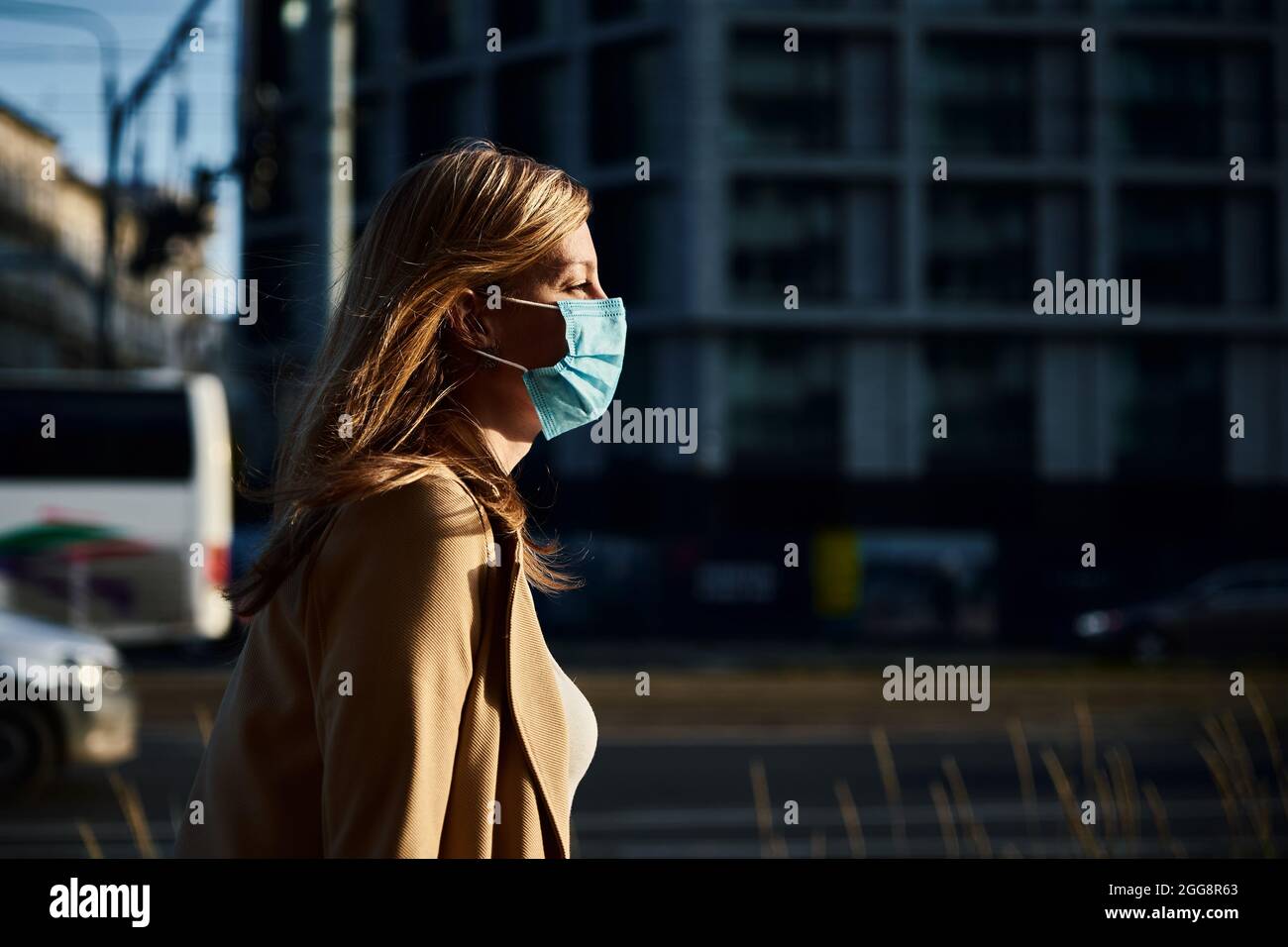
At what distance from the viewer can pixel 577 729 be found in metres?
1.52

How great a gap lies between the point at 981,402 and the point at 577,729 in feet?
87.6

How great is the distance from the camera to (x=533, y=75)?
90.5 ft

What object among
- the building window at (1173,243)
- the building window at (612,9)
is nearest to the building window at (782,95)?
the building window at (612,9)

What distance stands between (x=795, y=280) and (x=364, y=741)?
2578 cm

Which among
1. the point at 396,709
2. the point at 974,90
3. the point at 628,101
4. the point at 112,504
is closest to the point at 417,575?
the point at 396,709

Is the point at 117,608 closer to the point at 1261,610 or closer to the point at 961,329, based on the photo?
the point at 1261,610

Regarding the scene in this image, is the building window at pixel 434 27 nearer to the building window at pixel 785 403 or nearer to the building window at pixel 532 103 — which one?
the building window at pixel 532 103

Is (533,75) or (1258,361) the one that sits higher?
(533,75)

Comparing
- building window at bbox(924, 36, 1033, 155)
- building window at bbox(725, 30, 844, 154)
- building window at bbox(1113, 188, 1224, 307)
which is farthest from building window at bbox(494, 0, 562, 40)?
building window at bbox(1113, 188, 1224, 307)

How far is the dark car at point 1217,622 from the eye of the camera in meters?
18.5

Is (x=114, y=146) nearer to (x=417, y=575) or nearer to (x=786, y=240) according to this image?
(x=417, y=575)

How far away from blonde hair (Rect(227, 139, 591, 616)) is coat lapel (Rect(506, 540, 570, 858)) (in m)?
0.08

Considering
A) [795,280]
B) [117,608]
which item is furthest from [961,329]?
[117,608]
